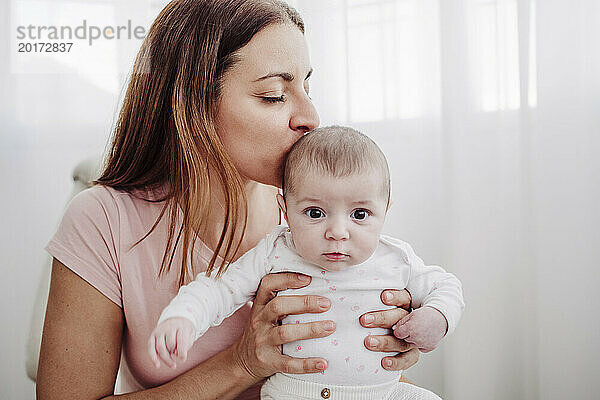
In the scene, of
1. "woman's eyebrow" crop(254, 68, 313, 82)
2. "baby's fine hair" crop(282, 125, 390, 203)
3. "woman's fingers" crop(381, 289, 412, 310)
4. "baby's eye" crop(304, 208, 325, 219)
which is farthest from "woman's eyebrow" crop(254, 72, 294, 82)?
"woman's fingers" crop(381, 289, 412, 310)

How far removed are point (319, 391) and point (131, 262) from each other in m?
0.35

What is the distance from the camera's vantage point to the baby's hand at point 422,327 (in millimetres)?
907

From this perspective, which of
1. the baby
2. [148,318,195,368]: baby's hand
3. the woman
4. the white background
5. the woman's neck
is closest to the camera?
[148,318,195,368]: baby's hand

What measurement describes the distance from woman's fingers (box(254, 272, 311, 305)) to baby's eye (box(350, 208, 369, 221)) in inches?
4.2

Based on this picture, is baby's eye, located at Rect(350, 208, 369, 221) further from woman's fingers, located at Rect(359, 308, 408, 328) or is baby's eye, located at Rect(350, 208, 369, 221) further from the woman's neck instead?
the woman's neck

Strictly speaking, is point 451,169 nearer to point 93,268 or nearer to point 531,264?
point 531,264

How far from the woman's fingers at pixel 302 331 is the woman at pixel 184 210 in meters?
0.02

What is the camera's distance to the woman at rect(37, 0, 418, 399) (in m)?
0.99

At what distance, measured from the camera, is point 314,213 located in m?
0.90

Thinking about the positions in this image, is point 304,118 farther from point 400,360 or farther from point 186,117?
point 400,360

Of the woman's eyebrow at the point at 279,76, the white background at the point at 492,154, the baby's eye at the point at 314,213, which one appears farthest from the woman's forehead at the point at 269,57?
the white background at the point at 492,154

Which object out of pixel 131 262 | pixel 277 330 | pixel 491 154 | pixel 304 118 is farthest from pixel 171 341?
pixel 491 154

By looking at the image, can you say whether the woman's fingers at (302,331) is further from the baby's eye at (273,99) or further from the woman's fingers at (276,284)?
the baby's eye at (273,99)

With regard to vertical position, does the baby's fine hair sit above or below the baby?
above
